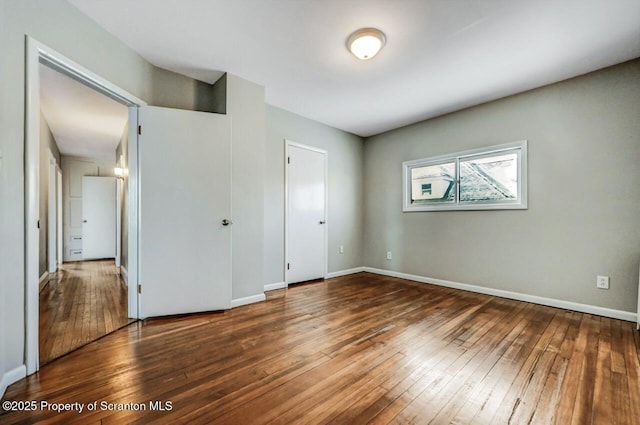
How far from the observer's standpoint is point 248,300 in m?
3.13

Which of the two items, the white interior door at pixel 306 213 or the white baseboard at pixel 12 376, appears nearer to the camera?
the white baseboard at pixel 12 376

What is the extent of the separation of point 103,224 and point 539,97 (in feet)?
28.7

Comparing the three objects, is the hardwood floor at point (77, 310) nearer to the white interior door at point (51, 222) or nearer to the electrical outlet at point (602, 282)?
the white interior door at point (51, 222)

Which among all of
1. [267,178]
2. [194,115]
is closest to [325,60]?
[194,115]

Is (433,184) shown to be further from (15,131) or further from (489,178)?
(15,131)

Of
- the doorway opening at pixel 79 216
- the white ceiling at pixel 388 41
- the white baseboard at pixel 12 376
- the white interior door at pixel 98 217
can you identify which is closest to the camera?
the white baseboard at pixel 12 376

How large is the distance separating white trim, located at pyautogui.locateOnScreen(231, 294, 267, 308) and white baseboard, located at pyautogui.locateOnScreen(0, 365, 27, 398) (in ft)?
5.21

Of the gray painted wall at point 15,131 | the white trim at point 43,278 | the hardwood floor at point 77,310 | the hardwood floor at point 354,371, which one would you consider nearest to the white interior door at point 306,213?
the hardwood floor at point 354,371

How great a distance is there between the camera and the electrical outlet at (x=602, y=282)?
8.92 ft

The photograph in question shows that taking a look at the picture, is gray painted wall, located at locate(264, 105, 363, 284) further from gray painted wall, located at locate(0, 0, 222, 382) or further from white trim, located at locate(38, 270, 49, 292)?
white trim, located at locate(38, 270, 49, 292)

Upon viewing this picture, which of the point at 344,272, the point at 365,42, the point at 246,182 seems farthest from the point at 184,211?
the point at 344,272

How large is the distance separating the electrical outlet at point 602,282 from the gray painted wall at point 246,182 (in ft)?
11.9

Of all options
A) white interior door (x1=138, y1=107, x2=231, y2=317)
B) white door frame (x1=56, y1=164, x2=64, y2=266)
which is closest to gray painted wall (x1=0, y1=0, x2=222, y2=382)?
white interior door (x1=138, y1=107, x2=231, y2=317)

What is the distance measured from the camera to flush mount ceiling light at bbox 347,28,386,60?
221cm
